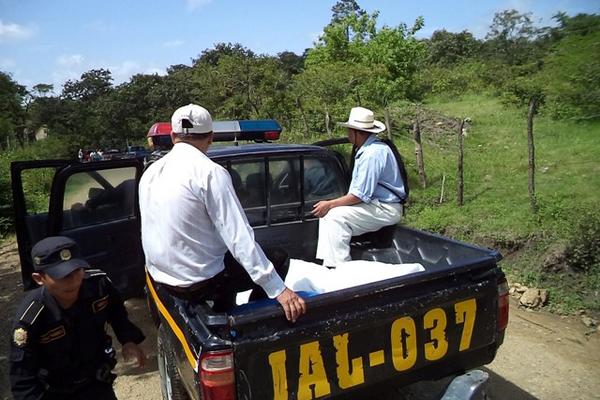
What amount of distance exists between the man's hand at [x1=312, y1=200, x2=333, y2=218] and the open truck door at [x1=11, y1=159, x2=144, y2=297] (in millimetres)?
1528

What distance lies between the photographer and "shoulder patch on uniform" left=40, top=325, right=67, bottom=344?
72.0 inches

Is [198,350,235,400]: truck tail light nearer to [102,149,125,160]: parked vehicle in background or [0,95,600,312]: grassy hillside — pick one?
[102,149,125,160]: parked vehicle in background

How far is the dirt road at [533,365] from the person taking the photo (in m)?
3.21

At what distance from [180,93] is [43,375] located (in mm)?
40346

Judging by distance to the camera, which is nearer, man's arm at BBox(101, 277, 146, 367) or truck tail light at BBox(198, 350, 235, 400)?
truck tail light at BBox(198, 350, 235, 400)

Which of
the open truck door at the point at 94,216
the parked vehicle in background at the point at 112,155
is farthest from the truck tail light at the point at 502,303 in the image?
the parked vehicle in background at the point at 112,155

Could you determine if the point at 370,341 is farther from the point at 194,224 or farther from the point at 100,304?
the point at 100,304

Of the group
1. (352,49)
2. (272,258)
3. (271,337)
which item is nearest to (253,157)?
(272,258)

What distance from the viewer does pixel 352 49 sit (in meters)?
21.9

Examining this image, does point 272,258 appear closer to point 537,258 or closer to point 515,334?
point 515,334

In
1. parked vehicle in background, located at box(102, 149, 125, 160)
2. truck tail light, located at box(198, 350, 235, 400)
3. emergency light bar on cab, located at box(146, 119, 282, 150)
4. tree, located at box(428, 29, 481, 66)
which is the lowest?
truck tail light, located at box(198, 350, 235, 400)

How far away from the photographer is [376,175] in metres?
3.33

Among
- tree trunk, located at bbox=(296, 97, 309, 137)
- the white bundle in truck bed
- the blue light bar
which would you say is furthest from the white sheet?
tree trunk, located at bbox=(296, 97, 309, 137)

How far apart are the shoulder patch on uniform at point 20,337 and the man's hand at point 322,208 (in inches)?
84.8
